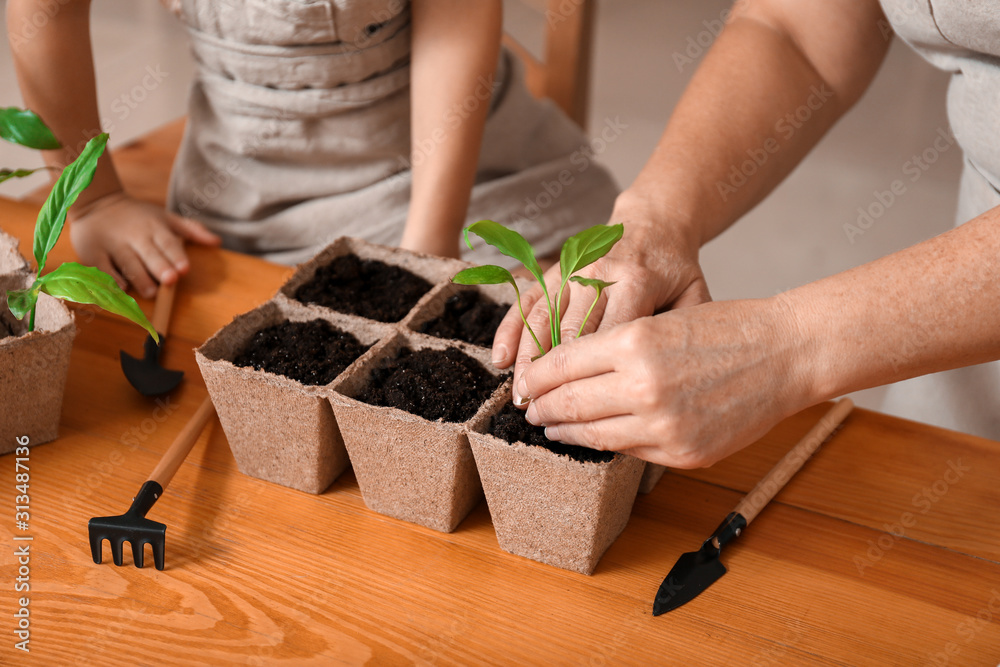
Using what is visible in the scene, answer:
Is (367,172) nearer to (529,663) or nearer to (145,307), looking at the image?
(145,307)

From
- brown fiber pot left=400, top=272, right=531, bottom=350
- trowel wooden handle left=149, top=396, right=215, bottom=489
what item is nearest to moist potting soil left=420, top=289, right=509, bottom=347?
brown fiber pot left=400, top=272, right=531, bottom=350

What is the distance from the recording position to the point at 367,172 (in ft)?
4.15

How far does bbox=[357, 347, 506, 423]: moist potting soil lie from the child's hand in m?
0.43

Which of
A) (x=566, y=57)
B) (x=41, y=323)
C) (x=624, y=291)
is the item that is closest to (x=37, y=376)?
(x=41, y=323)

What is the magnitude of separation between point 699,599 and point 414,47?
2.64ft

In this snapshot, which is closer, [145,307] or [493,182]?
[145,307]

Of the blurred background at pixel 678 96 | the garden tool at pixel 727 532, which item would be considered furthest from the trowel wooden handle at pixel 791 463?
the blurred background at pixel 678 96

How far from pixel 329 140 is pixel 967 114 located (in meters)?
0.80

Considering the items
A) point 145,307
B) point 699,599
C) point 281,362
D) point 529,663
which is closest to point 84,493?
point 281,362

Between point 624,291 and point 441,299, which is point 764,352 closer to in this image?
point 624,291

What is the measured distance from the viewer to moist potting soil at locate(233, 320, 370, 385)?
28.6 inches

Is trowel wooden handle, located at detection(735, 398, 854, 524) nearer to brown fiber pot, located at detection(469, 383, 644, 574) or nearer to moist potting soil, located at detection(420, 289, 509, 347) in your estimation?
brown fiber pot, located at detection(469, 383, 644, 574)

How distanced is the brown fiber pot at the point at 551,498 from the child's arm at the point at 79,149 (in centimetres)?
56

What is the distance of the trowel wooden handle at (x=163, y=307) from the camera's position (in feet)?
3.09
